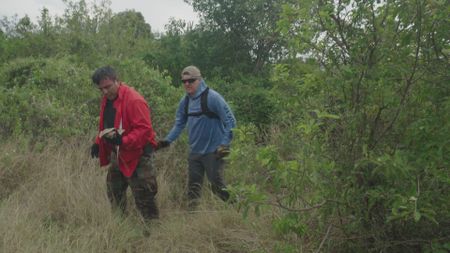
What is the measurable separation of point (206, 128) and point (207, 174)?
18.6 inches

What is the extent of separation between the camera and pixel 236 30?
14594 mm

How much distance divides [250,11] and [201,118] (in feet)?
31.1

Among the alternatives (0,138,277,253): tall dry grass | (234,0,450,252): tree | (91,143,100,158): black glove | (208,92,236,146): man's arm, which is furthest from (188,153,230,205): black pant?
(234,0,450,252): tree

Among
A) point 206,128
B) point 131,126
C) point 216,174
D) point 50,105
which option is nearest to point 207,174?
point 216,174

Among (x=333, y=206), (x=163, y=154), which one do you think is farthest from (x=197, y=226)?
(x=163, y=154)

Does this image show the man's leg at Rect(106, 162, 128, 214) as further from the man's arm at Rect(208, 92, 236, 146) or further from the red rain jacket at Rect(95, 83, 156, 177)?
the man's arm at Rect(208, 92, 236, 146)

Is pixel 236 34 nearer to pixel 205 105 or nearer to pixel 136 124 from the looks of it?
pixel 205 105

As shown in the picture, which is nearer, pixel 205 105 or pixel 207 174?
pixel 205 105

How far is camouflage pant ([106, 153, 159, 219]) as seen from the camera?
4691 millimetres

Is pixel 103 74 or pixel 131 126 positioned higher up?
pixel 103 74

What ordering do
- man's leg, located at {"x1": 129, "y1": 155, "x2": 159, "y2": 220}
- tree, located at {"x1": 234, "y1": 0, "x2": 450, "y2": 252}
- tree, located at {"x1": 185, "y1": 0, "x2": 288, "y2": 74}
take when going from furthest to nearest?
1. tree, located at {"x1": 185, "y1": 0, "x2": 288, "y2": 74}
2. man's leg, located at {"x1": 129, "y1": 155, "x2": 159, "y2": 220}
3. tree, located at {"x1": 234, "y1": 0, "x2": 450, "y2": 252}

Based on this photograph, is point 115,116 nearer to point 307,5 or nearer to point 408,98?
point 307,5

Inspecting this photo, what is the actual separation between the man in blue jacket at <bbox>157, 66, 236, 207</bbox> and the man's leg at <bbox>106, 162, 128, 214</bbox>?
49cm

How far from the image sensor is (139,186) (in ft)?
15.4
